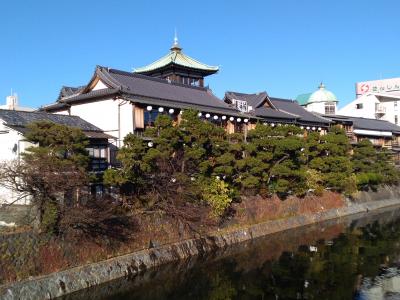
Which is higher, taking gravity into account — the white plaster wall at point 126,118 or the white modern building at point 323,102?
the white modern building at point 323,102

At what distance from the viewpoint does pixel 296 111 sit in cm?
5131

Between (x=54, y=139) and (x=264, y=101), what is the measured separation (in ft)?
92.0

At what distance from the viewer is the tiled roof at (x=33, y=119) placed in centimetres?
2580

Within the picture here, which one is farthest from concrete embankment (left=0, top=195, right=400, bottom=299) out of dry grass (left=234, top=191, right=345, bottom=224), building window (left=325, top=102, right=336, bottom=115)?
building window (left=325, top=102, right=336, bottom=115)

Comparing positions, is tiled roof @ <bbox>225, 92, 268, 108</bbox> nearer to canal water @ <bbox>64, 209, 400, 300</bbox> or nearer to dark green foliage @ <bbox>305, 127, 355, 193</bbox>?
dark green foliage @ <bbox>305, 127, 355, 193</bbox>

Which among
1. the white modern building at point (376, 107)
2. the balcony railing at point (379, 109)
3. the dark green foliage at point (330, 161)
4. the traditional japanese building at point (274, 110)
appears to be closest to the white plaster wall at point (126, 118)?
the traditional japanese building at point (274, 110)

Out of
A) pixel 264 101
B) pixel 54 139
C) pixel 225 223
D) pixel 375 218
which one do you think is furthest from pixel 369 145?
pixel 54 139

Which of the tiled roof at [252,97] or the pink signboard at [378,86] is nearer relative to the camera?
the tiled roof at [252,97]

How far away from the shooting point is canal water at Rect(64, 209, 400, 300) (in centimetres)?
2075

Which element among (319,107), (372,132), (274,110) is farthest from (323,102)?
(274,110)

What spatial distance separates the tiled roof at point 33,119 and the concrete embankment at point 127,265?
383 inches

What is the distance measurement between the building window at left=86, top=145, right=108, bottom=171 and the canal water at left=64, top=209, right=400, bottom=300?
7902 millimetres

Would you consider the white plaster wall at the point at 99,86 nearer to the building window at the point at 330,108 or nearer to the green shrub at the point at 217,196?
the green shrub at the point at 217,196

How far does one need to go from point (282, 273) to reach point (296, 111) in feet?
98.6
